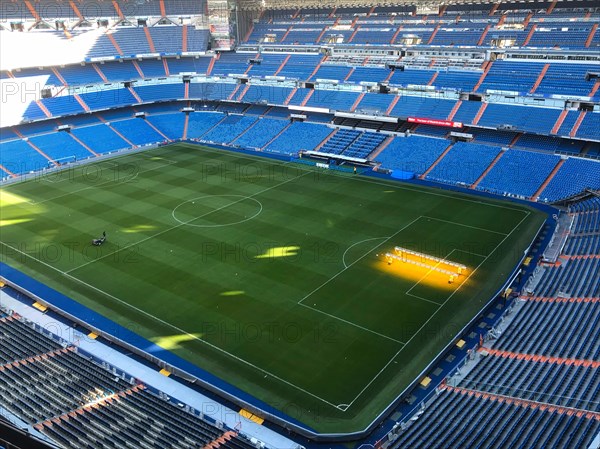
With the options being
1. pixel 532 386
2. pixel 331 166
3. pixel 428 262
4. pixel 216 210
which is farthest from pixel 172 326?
pixel 331 166

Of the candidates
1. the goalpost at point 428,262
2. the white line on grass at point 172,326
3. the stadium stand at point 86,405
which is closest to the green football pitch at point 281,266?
the white line on grass at point 172,326

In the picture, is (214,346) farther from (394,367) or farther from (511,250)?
(511,250)

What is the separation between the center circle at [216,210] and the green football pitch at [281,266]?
17 centimetres

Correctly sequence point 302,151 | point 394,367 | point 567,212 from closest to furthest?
point 394,367 → point 567,212 → point 302,151

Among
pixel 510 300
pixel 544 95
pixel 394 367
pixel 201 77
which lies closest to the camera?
pixel 394 367

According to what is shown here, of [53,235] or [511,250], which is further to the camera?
[53,235]

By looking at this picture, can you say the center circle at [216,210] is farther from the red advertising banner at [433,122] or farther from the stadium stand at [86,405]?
the red advertising banner at [433,122]

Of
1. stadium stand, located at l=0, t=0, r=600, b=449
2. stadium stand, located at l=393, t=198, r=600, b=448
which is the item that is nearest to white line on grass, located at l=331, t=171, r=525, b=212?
stadium stand, located at l=0, t=0, r=600, b=449

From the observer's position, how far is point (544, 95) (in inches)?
1966

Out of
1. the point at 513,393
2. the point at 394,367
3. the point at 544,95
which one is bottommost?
the point at 394,367

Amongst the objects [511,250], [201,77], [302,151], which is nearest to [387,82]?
[302,151]

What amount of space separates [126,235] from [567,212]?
33.8 meters

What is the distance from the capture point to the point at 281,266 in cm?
3269

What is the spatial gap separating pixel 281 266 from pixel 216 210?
11803 mm
